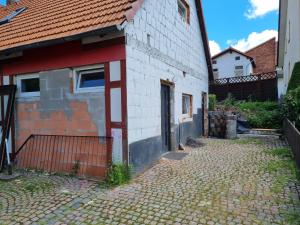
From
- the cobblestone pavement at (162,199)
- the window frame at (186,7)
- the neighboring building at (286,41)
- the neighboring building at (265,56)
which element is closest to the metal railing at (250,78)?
the neighboring building at (286,41)

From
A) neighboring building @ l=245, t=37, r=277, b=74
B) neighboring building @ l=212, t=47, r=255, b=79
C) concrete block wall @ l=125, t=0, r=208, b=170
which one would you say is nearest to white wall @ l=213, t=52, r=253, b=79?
neighboring building @ l=212, t=47, r=255, b=79

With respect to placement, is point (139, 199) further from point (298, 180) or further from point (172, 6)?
point (172, 6)

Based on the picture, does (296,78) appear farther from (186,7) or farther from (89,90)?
(89,90)

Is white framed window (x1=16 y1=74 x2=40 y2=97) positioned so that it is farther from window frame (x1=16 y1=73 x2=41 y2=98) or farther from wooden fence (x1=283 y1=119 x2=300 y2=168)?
wooden fence (x1=283 y1=119 x2=300 y2=168)

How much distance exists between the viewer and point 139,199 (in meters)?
4.57

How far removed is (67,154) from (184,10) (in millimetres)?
7271

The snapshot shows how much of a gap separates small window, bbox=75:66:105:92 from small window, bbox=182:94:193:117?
4981mm

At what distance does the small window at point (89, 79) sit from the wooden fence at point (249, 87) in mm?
15768

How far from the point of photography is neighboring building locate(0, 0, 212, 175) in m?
5.62

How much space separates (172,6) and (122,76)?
13.6 feet

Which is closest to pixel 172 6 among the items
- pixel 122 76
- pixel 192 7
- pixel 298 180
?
pixel 192 7

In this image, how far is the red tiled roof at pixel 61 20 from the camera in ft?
18.3

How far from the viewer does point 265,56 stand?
34375 mm

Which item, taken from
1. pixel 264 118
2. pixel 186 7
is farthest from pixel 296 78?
pixel 186 7
